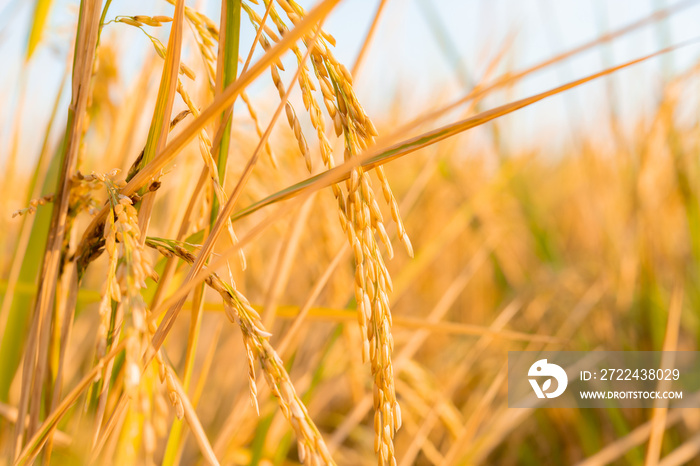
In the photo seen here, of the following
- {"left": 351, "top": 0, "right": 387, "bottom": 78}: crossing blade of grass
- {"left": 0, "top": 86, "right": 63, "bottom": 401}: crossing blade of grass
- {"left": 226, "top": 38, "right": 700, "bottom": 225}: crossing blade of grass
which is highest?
{"left": 351, "top": 0, "right": 387, "bottom": 78}: crossing blade of grass

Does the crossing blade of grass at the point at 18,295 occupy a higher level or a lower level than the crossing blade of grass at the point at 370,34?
lower

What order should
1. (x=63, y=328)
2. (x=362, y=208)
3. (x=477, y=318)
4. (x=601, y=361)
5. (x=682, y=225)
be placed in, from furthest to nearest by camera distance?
(x=682, y=225), (x=477, y=318), (x=601, y=361), (x=63, y=328), (x=362, y=208)

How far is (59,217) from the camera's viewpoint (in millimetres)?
339

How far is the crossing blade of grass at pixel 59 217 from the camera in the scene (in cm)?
34

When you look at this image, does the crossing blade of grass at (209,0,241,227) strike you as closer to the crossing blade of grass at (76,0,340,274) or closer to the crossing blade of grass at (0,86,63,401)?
the crossing blade of grass at (76,0,340,274)

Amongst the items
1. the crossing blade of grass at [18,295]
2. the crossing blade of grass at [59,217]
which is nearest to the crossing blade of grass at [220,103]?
the crossing blade of grass at [59,217]

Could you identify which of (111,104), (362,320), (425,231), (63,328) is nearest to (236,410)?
(63,328)

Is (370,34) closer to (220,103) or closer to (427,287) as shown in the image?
(220,103)

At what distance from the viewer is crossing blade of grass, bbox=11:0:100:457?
1.11 ft

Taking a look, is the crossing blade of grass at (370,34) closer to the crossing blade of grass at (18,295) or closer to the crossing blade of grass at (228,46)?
the crossing blade of grass at (228,46)

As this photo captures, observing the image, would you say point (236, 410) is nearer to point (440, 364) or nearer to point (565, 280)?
point (440, 364)

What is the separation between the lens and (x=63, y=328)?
0.36 metres

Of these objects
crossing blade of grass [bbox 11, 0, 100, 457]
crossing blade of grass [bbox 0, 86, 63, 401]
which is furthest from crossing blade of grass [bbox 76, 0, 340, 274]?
crossing blade of grass [bbox 0, 86, 63, 401]

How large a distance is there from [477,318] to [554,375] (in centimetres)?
39
